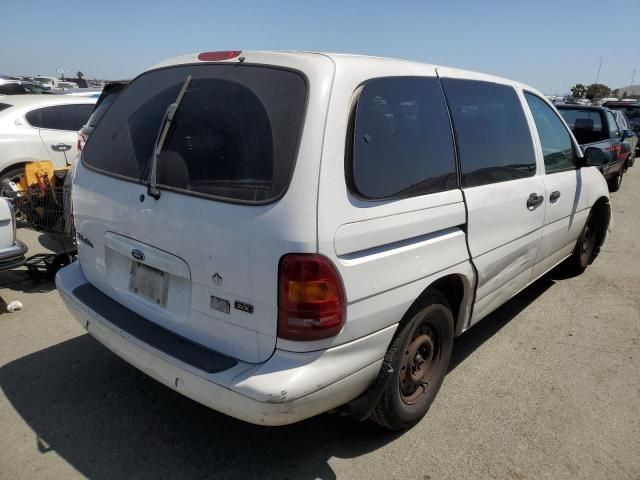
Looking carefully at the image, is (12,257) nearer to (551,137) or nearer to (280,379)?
(280,379)

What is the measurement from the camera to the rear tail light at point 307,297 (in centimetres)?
195

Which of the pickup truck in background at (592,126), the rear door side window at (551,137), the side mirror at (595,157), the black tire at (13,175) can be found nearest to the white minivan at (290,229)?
the rear door side window at (551,137)

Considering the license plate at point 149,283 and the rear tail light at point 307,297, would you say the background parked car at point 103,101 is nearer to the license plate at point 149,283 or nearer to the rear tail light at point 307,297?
the license plate at point 149,283

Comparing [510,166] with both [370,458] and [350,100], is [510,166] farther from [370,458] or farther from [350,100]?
[370,458]

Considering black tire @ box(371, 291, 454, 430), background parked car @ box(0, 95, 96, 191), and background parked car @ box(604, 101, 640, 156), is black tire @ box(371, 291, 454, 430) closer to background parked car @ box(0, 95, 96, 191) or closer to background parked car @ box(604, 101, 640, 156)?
background parked car @ box(0, 95, 96, 191)

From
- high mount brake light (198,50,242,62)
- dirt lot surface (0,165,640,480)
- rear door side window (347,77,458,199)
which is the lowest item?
dirt lot surface (0,165,640,480)

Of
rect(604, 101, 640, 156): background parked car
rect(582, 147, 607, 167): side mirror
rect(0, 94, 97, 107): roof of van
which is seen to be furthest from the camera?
rect(604, 101, 640, 156): background parked car

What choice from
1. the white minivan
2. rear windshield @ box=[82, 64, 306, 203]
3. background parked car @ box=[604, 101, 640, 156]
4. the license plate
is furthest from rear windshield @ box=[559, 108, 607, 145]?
background parked car @ box=[604, 101, 640, 156]

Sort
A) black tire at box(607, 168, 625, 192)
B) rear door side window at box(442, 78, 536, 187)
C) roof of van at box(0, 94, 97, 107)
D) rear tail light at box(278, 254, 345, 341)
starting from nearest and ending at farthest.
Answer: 1. rear tail light at box(278, 254, 345, 341)
2. rear door side window at box(442, 78, 536, 187)
3. roof of van at box(0, 94, 97, 107)
4. black tire at box(607, 168, 625, 192)

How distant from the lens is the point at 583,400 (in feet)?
10.3

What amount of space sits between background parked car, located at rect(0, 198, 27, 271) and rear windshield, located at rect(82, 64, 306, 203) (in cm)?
168

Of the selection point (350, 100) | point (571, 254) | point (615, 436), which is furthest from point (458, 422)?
point (571, 254)

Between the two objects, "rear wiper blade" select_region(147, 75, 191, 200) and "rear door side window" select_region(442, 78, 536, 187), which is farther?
"rear door side window" select_region(442, 78, 536, 187)

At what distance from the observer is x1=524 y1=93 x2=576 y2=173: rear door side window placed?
12.6 feet
